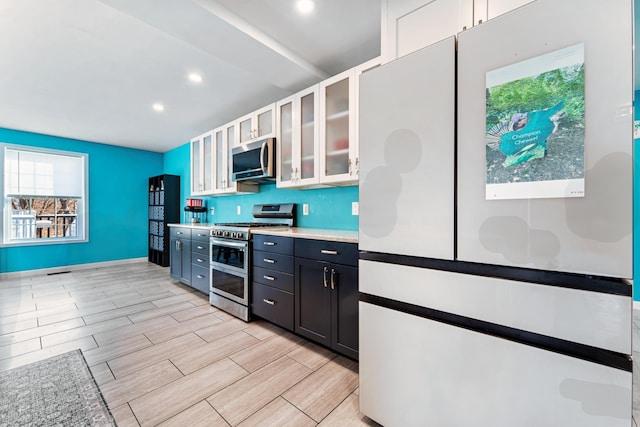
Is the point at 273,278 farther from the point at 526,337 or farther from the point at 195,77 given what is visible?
the point at 195,77

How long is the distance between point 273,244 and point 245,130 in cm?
180

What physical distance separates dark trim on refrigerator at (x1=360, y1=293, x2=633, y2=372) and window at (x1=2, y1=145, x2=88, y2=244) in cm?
652

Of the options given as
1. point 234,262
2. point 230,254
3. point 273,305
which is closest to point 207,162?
point 230,254

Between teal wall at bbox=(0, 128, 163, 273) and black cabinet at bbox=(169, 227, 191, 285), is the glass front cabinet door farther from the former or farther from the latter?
teal wall at bbox=(0, 128, 163, 273)

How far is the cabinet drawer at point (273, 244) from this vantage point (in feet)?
7.92

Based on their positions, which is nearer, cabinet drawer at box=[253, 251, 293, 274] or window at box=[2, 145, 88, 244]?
cabinet drawer at box=[253, 251, 293, 274]

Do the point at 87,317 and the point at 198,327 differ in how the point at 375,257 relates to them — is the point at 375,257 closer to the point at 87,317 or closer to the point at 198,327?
the point at 198,327

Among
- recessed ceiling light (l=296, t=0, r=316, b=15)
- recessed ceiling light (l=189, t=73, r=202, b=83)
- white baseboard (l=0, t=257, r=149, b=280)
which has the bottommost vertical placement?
white baseboard (l=0, t=257, r=149, b=280)

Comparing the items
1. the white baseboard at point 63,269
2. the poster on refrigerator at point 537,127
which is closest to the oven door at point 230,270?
the poster on refrigerator at point 537,127

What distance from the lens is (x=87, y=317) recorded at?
291cm

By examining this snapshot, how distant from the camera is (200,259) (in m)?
3.63

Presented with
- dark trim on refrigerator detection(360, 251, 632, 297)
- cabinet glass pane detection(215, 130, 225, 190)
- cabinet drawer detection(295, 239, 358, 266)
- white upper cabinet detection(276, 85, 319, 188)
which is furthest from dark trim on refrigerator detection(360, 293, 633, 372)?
cabinet glass pane detection(215, 130, 225, 190)

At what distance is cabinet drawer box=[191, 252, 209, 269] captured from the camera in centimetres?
350

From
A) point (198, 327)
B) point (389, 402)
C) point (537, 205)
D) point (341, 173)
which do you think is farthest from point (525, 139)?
point (198, 327)
